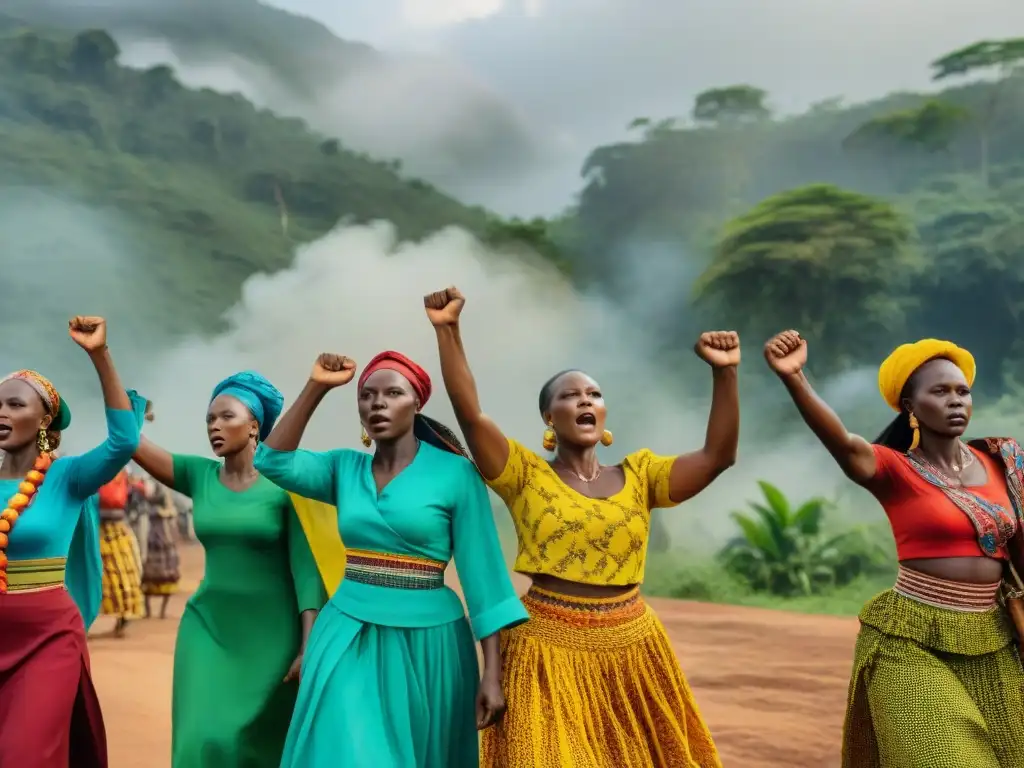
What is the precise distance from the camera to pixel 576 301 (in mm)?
22922

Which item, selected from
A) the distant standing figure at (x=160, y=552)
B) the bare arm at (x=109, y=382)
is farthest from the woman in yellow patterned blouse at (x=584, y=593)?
the distant standing figure at (x=160, y=552)

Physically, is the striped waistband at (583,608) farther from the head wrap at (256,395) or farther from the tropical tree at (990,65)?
the tropical tree at (990,65)

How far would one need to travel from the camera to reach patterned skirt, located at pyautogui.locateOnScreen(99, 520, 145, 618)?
10172 mm

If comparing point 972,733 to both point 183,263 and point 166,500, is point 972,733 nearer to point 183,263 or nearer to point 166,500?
point 166,500

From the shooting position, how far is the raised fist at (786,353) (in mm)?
3738

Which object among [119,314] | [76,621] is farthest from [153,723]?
[119,314]

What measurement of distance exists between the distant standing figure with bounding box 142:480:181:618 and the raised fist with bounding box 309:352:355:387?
851 centimetres

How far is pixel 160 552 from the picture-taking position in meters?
11.7

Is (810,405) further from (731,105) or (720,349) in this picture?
(731,105)

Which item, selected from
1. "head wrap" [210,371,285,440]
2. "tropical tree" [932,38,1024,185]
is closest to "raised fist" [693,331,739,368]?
"head wrap" [210,371,285,440]

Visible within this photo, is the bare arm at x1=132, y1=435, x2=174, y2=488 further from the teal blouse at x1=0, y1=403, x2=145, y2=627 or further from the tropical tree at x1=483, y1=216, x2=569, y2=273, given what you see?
the tropical tree at x1=483, y1=216, x2=569, y2=273

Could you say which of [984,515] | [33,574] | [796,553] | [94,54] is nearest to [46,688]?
[33,574]

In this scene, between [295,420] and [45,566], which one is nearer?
[295,420]

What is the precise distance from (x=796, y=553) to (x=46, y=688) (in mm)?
14781
